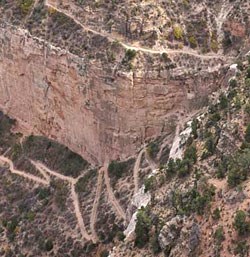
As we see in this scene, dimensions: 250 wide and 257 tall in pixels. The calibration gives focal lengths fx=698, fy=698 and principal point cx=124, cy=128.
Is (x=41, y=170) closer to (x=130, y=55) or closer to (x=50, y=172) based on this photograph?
(x=50, y=172)

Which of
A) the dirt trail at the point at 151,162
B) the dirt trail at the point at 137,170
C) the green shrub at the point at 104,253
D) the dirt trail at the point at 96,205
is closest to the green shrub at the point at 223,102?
the dirt trail at the point at 151,162

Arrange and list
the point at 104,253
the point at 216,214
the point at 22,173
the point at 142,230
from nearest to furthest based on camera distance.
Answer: the point at 216,214
the point at 142,230
the point at 104,253
the point at 22,173

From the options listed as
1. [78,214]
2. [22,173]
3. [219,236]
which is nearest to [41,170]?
[22,173]

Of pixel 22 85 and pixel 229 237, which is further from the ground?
pixel 229 237

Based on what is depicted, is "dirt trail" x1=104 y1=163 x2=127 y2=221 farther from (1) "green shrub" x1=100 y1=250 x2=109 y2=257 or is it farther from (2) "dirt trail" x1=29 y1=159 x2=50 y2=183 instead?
(2) "dirt trail" x1=29 y1=159 x2=50 y2=183

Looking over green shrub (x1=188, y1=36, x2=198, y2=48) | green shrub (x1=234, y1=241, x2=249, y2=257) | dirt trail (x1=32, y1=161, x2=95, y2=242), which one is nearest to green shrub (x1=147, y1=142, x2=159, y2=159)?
dirt trail (x1=32, y1=161, x2=95, y2=242)

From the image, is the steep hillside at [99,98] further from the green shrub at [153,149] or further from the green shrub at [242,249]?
the green shrub at [242,249]

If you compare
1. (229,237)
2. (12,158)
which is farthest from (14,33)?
(229,237)

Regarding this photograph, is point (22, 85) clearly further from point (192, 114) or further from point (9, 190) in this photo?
point (192, 114)
